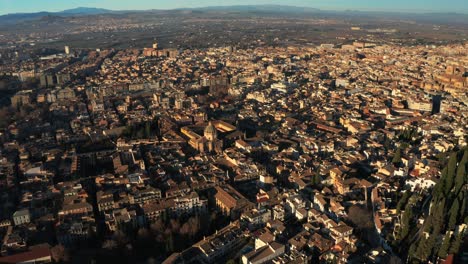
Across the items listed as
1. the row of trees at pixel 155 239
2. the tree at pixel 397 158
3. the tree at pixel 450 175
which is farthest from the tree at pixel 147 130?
the tree at pixel 450 175

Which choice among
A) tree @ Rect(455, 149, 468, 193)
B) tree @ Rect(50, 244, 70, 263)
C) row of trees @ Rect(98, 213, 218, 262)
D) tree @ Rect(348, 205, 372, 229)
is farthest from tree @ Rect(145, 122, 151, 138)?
tree @ Rect(455, 149, 468, 193)

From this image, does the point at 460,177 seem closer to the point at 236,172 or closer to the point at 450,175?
the point at 450,175

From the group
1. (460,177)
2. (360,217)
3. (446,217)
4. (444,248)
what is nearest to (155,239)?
(360,217)

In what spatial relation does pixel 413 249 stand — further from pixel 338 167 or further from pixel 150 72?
pixel 150 72

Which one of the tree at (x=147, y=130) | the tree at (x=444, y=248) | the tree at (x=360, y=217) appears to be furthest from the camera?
the tree at (x=147, y=130)

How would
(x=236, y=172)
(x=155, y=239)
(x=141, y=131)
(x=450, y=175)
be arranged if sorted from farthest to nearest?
1. (x=141, y=131)
2. (x=236, y=172)
3. (x=450, y=175)
4. (x=155, y=239)

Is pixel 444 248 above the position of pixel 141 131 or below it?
below

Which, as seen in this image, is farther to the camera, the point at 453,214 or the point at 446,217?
the point at 446,217

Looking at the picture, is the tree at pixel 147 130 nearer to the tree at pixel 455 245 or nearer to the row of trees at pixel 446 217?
the row of trees at pixel 446 217
